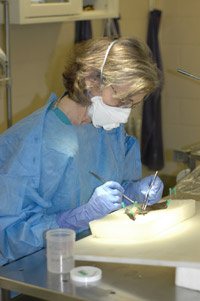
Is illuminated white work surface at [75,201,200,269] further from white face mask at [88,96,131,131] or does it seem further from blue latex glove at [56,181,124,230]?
white face mask at [88,96,131,131]

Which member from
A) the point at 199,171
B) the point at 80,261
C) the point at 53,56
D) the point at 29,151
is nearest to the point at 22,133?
the point at 29,151

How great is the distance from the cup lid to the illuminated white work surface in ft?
0.13

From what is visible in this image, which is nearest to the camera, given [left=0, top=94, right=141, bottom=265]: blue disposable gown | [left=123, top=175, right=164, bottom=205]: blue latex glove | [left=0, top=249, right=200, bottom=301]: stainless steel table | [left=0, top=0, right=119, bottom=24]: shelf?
[left=0, top=249, right=200, bottom=301]: stainless steel table

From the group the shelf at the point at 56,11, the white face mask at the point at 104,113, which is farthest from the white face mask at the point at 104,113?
the shelf at the point at 56,11

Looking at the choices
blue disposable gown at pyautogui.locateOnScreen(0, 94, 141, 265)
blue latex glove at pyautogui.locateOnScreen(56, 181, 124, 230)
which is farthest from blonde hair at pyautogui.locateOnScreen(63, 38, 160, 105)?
blue latex glove at pyautogui.locateOnScreen(56, 181, 124, 230)

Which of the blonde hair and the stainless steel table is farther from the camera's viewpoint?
the blonde hair

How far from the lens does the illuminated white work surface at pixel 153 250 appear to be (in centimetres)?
137

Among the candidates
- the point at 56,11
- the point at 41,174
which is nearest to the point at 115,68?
the point at 41,174

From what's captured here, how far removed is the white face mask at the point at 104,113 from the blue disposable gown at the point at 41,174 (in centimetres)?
7

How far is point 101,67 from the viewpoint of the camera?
1.74 meters

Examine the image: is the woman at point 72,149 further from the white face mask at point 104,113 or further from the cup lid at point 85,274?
the cup lid at point 85,274

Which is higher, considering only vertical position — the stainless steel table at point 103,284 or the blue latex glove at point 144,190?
the blue latex glove at point 144,190

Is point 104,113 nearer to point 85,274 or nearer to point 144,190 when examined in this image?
point 144,190

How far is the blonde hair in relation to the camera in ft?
5.65
